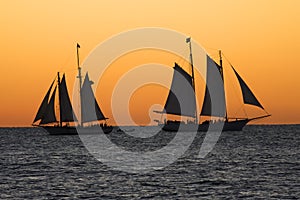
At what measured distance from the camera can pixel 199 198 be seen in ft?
150

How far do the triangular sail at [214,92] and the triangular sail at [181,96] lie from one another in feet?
12.8

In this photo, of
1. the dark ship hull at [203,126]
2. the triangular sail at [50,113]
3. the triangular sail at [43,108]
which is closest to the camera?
the triangular sail at [43,108]

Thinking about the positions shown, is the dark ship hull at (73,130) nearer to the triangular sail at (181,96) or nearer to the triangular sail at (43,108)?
the triangular sail at (43,108)

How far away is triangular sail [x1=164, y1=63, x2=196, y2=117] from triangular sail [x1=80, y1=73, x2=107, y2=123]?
15438mm

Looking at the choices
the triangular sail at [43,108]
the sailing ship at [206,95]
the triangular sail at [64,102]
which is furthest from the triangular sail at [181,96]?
the triangular sail at [43,108]

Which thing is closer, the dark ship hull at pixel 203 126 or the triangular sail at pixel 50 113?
the triangular sail at pixel 50 113

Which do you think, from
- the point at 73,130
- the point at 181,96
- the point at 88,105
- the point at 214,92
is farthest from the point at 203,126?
the point at 73,130

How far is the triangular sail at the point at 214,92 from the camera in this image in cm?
12825

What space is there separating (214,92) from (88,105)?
91.0ft

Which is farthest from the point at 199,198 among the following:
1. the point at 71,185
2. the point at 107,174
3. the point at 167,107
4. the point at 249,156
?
the point at 167,107

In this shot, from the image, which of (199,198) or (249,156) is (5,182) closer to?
(199,198)

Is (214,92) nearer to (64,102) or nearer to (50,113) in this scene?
(64,102)

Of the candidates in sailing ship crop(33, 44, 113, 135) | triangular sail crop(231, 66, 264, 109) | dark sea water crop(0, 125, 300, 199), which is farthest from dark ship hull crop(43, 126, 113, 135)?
dark sea water crop(0, 125, 300, 199)

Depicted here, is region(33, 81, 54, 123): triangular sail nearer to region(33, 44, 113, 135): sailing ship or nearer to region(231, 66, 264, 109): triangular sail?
region(33, 44, 113, 135): sailing ship
